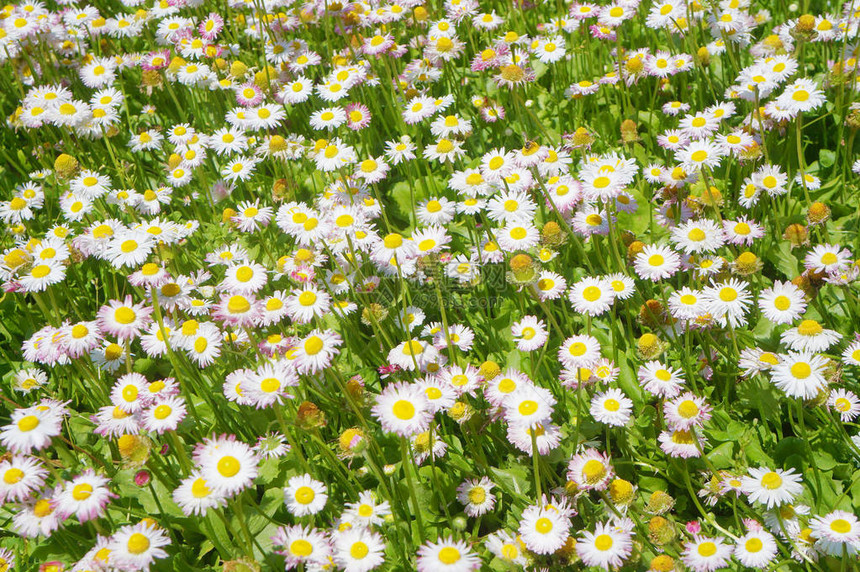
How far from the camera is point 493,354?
3717 mm

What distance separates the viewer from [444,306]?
3941mm

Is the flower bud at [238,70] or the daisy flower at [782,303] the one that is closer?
the daisy flower at [782,303]

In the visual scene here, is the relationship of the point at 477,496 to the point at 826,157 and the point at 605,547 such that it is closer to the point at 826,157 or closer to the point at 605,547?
the point at 605,547

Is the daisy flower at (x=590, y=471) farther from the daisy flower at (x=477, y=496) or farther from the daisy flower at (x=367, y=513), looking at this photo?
the daisy flower at (x=367, y=513)

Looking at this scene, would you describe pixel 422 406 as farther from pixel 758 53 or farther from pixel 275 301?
pixel 758 53

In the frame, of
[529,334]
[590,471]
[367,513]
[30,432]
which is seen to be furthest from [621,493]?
[30,432]

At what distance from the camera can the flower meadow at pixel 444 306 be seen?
2768mm

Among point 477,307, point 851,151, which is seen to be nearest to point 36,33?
point 477,307

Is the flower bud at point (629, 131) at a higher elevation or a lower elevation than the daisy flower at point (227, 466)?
lower

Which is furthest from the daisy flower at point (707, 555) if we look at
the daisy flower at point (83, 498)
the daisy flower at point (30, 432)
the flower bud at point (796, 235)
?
the daisy flower at point (30, 432)

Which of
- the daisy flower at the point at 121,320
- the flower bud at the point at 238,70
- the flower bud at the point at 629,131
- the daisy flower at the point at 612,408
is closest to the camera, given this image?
the daisy flower at the point at 612,408

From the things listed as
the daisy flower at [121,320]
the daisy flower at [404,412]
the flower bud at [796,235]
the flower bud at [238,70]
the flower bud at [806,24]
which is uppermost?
the flower bud at [238,70]

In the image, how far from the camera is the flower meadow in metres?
2.77

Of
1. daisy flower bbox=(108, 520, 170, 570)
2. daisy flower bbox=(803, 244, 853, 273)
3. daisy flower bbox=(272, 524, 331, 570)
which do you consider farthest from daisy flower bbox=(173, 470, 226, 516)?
daisy flower bbox=(803, 244, 853, 273)
